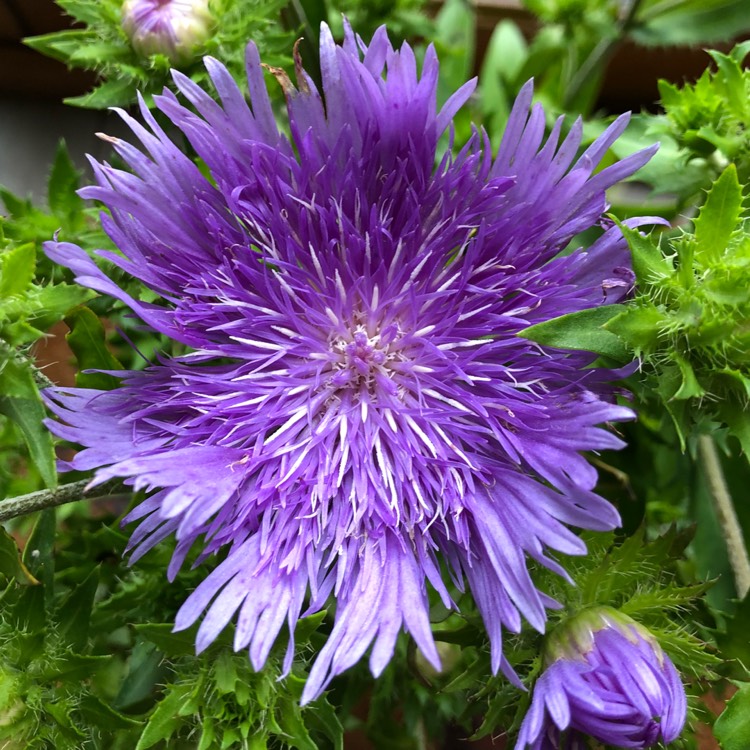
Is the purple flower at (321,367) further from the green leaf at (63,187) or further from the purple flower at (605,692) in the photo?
the green leaf at (63,187)

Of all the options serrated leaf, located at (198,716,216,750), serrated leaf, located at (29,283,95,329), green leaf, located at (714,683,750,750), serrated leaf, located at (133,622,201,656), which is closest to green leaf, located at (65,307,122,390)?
serrated leaf, located at (29,283,95,329)

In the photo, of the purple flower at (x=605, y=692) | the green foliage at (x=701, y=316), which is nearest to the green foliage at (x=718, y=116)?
the green foliage at (x=701, y=316)

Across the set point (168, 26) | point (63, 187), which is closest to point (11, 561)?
point (63, 187)

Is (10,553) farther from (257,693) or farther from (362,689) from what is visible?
(362,689)

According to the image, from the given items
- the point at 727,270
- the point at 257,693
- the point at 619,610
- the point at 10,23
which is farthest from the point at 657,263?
the point at 10,23

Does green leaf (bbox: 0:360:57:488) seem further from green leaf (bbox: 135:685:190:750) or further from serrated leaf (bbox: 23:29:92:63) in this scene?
serrated leaf (bbox: 23:29:92:63)

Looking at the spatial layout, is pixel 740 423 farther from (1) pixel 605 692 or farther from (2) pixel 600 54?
(2) pixel 600 54
